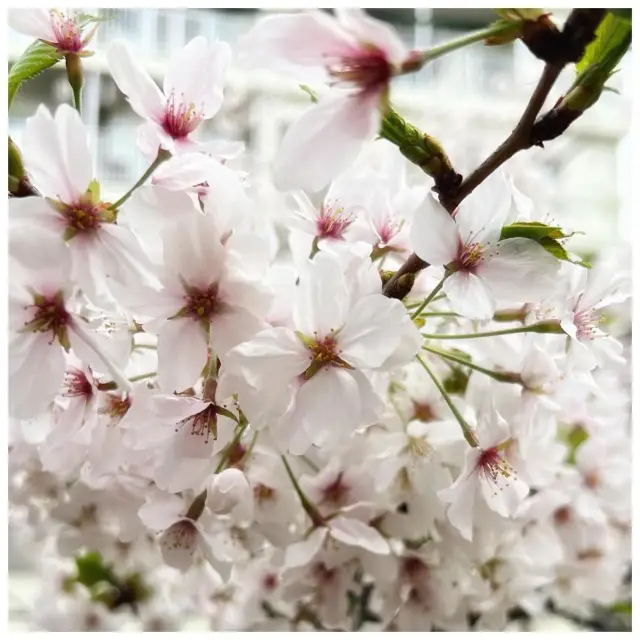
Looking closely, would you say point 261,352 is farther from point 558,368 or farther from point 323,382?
point 558,368

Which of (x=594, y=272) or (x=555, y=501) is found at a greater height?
(x=594, y=272)

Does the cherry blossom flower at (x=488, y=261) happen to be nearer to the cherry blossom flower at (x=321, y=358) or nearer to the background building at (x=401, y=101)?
the cherry blossom flower at (x=321, y=358)

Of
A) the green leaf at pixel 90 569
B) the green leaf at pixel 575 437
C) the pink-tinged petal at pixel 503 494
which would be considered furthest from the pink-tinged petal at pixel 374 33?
the green leaf at pixel 90 569

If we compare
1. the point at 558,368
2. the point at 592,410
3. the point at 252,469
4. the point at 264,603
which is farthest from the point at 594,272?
the point at 264,603

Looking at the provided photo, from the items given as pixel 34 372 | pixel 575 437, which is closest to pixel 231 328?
pixel 34 372

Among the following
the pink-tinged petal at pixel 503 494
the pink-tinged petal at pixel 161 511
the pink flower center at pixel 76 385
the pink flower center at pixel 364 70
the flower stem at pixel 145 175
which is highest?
the pink flower center at pixel 364 70

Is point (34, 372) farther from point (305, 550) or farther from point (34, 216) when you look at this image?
point (305, 550)
